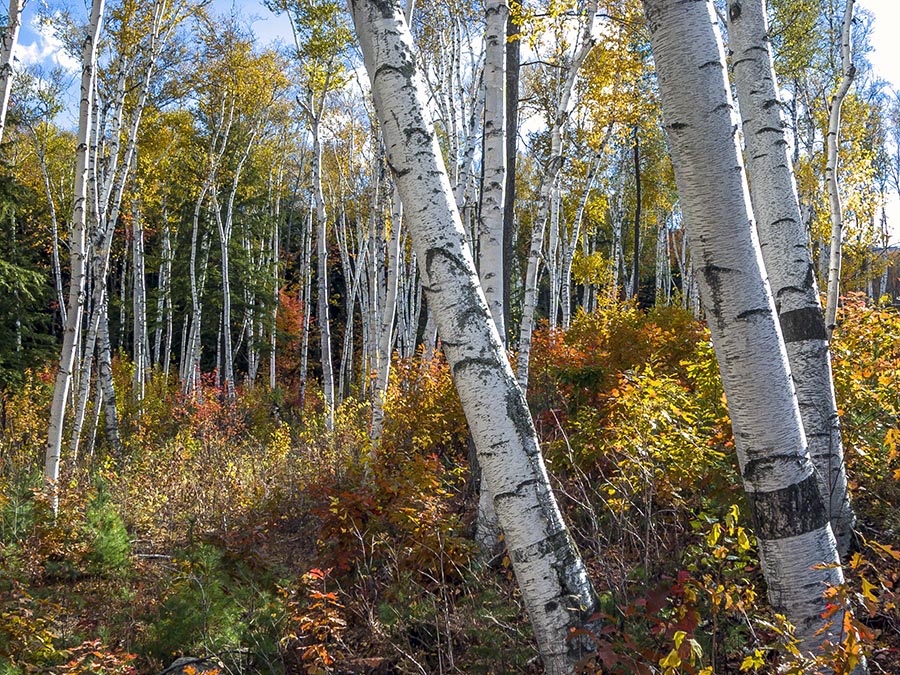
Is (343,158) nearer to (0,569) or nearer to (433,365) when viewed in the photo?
(433,365)

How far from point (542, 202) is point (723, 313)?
167 inches

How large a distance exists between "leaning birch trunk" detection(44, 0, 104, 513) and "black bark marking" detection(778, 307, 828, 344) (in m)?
5.82

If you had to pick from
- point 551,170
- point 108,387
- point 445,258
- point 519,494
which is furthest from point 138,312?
point 519,494

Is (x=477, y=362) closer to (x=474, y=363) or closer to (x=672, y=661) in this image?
(x=474, y=363)

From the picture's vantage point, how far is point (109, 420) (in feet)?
30.7

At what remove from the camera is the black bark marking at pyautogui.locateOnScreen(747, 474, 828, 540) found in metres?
2.04

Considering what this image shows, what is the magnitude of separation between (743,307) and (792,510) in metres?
0.69

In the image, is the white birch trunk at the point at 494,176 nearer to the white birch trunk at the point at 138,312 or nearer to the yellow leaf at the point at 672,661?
the yellow leaf at the point at 672,661

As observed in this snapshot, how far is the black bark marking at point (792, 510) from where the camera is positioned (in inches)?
80.4

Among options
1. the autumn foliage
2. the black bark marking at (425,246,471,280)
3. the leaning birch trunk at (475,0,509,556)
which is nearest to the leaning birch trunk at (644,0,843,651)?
the autumn foliage

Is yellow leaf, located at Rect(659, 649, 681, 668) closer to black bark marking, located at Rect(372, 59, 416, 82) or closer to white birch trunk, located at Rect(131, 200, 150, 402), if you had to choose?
black bark marking, located at Rect(372, 59, 416, 82)

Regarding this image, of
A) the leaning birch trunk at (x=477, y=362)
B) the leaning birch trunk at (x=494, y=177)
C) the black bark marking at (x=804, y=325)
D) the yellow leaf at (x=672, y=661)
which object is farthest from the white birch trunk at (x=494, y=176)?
the yellow leaf at (x=672, y=661)

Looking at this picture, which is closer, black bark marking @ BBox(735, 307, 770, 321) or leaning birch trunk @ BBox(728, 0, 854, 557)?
black bark marking @ BBox(735, 307, 770, 321)

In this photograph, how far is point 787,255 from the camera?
3131 millimetres
